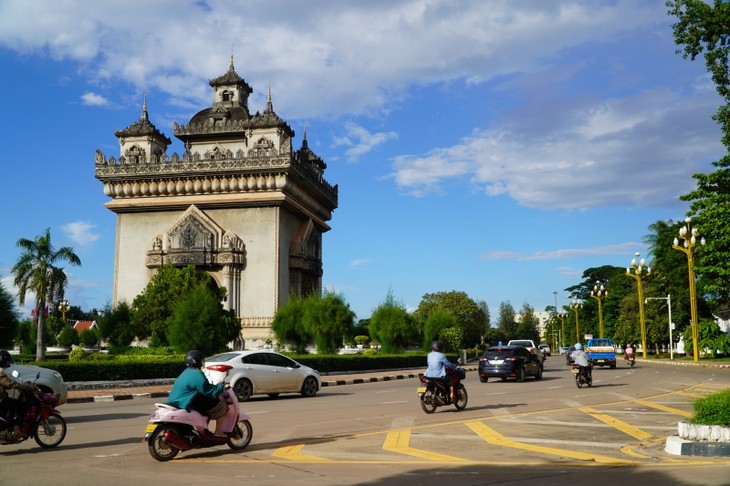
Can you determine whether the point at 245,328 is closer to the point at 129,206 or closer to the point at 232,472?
the point at 129,206

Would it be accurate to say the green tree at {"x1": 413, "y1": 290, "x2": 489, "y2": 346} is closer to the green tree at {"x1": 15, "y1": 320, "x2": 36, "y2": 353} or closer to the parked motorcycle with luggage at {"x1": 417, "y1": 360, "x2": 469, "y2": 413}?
the green tree at {"x1": 15, "y1": 320, "x2": 36, "y2": 353}

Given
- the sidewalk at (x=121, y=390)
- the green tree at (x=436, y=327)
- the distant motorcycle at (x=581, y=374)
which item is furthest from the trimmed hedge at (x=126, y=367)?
the green tree at (x=436, y=327)

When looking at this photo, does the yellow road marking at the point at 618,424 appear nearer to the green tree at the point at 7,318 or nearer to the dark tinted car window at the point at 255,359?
the dark tinted car window at the point at 255,359

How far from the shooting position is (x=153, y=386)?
27141 millimetres

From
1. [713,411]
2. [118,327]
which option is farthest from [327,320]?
[713,411]

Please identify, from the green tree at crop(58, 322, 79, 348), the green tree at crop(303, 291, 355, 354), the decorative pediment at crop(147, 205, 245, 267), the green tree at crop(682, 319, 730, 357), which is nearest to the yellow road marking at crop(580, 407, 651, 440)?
the green tree at crop(303, 291, 355, 354)

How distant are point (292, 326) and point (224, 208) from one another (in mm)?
12715

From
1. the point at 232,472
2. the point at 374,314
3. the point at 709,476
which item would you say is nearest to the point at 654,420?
the point at 709,476

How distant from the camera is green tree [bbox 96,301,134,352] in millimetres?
46719

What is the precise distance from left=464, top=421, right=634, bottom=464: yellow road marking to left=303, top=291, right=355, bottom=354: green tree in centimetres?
2873

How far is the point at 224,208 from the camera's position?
2076 inches

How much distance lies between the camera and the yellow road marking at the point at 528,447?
9070mm

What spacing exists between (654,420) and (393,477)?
7.40 metres

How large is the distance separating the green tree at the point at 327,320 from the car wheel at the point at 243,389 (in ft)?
70.6
